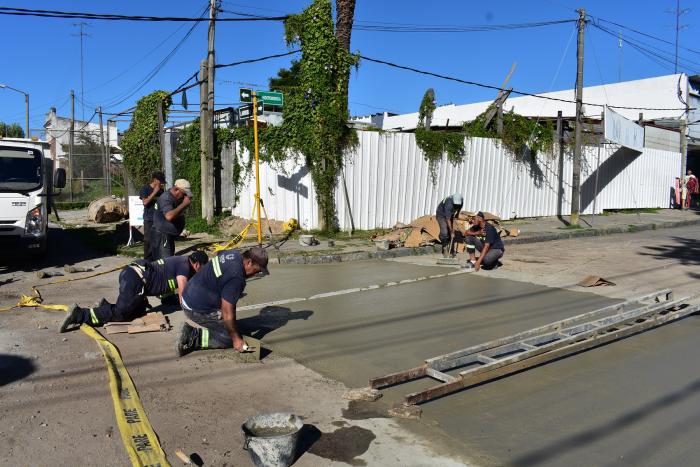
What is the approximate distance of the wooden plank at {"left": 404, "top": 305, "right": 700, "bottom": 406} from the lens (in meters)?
4.54

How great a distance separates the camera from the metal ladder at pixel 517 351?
4.69m

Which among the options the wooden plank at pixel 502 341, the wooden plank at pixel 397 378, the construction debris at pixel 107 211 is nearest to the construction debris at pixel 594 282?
the wooden plank at pixel 502 341

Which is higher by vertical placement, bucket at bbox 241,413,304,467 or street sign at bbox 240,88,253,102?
street sign at bbox 240,88,253,102

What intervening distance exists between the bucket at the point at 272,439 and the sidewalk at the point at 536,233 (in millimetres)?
8096

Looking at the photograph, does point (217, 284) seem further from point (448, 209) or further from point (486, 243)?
point (448, 209)

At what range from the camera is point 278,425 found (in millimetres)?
3801

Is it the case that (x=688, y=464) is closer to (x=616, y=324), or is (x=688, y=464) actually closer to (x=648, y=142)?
(x=616, y=324)

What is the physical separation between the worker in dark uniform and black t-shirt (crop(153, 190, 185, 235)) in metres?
1.54

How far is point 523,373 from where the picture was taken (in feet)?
17.6

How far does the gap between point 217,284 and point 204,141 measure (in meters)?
11.4

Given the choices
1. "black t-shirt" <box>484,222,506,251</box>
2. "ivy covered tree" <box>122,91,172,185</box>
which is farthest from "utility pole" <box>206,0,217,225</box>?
"black t-shirt" <box>484,222,506,251</box>

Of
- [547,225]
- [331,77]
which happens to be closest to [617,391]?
[331,77]

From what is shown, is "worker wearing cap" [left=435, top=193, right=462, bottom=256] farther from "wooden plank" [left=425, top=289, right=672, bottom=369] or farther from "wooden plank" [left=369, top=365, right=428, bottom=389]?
"wooden plank" [left=369, top=365, right=428, bottom=389]

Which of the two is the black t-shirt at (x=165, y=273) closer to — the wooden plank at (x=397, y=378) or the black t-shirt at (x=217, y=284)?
the black t-shirt at (x=217, y=284)
